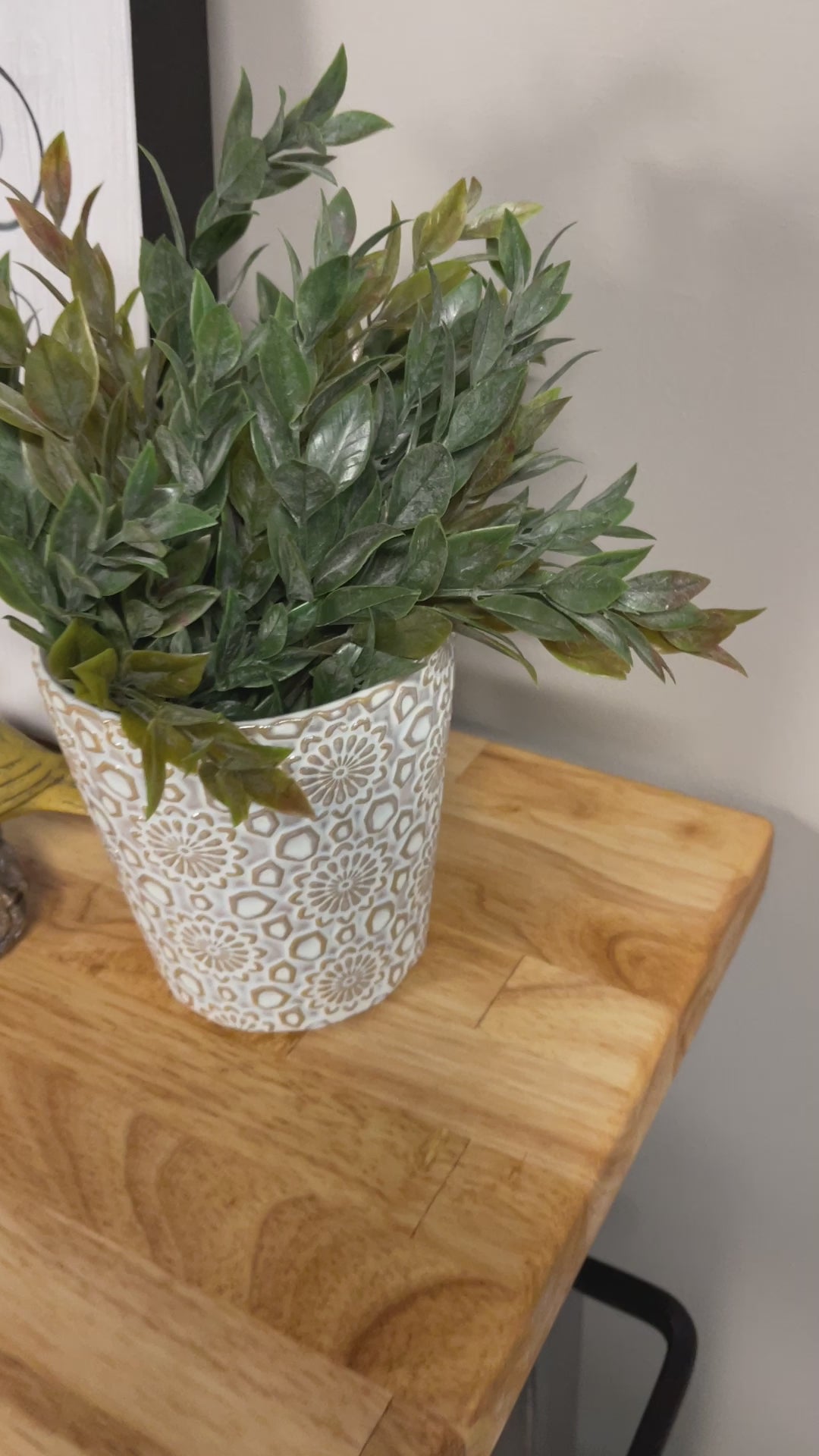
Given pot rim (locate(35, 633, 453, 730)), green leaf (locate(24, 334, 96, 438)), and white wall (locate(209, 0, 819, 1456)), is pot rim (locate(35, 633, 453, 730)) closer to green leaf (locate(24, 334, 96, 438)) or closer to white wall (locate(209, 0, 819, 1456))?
green leaf (locate(24, 334, 96, 438))

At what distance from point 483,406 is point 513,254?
8cm

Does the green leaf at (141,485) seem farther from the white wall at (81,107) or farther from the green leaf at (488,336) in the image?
the white wall at (81,107)

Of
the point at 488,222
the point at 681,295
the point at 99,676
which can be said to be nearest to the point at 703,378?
the point at 681,295

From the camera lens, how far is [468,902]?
550 mm

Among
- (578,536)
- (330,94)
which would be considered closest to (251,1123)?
(578,536)

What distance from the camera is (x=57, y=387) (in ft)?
1.07

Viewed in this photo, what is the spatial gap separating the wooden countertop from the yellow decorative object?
1.4 inches

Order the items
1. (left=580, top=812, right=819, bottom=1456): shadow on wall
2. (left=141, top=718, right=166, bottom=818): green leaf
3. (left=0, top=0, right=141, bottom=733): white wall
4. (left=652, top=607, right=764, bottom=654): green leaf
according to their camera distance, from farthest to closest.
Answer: (left=580, top=812, right=819, bottom=1456): shadow on wall → (left=0, top=0, right=141, bottom=733): white wall → (left=652, top=607, right=764, bottom=654): green leaf → (left=141, top=718, right=166, bottom=818): green leaf

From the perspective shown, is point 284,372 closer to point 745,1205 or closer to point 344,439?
point 344,439

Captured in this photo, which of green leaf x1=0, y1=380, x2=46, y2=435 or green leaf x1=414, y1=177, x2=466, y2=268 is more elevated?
green leaf x1=414, y1=177, x2=466, y2=268

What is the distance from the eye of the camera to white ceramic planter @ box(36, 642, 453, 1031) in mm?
373

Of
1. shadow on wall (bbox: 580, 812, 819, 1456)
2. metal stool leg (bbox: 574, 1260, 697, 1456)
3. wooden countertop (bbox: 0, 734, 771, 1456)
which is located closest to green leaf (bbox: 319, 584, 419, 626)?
wooden countertop (bbox: 0, 734, 771, 1456)

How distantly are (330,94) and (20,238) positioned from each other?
216mm

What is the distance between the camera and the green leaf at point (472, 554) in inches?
14.5
